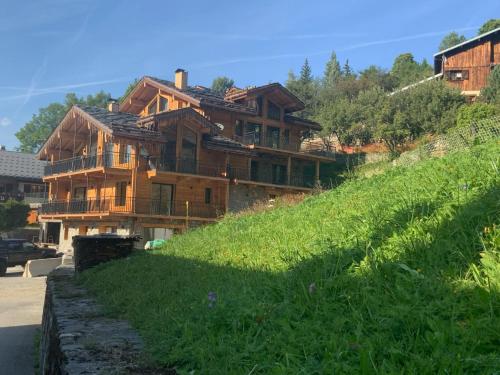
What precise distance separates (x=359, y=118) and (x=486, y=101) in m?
11.0

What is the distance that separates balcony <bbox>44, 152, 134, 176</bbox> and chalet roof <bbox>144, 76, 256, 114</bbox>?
639cm

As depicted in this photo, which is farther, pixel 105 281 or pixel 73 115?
pixel 73 115

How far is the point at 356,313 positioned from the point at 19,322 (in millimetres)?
11152

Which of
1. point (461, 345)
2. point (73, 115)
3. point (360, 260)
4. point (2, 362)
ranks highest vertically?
point (73, 115)

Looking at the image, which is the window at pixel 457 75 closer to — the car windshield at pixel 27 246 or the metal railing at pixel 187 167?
the metal railing at pixel 187 167

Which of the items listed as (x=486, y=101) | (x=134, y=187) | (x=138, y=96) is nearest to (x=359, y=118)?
(x=486, y=101)

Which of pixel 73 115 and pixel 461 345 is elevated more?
pixel 73 115

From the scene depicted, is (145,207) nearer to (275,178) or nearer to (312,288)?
(275,178)

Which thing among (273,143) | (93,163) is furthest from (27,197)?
(273,143)

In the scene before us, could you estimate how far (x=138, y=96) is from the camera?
38844 millimetres

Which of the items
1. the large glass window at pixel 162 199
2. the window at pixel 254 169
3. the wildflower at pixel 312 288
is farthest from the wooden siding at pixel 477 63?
the wildflower at pixel 312 288

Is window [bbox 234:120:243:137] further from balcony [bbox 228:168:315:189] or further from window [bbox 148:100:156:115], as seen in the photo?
window [bbox 148:100:156:115]

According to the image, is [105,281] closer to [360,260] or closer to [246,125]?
[360,260]

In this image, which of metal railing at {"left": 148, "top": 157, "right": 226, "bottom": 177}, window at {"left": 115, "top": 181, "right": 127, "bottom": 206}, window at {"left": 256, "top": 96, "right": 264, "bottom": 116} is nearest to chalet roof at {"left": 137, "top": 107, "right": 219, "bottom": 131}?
metal railing at {"left": 148, "top": 157, "right": 226, "bottom": 177}
